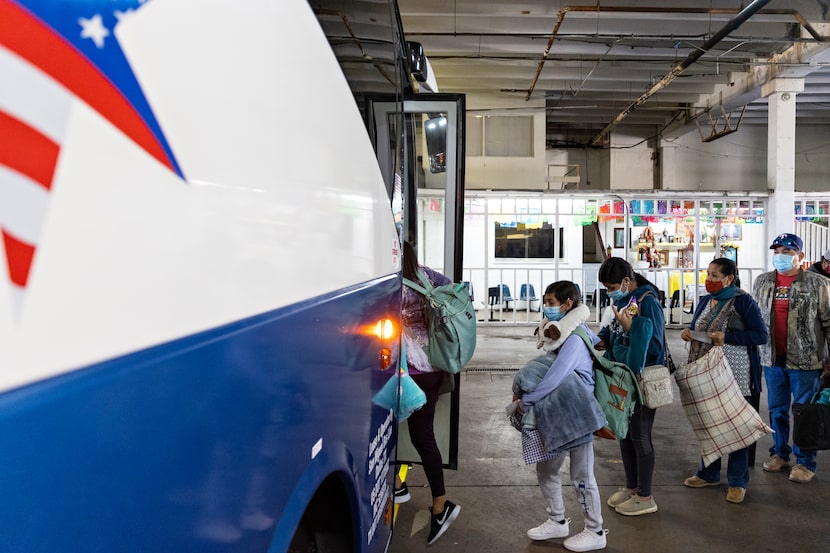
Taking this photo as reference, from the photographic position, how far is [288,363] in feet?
4.44

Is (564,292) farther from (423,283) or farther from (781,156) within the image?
(781,156)

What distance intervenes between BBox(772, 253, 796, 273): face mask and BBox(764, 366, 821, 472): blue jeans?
711 millimetres

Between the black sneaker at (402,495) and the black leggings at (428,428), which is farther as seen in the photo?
the black sneaker at (402,495)

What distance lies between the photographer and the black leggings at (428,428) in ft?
12.0

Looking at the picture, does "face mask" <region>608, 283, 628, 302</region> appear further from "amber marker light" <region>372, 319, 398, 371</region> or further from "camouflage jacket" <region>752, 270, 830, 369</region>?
"amber marker light" <region>372, 319, 398, 371</region>

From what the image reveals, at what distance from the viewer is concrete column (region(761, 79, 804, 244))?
12.8m

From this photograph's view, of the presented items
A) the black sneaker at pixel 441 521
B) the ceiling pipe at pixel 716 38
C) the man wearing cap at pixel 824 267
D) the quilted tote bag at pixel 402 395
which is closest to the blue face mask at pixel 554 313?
the quilted tote bag at pixel 402 395

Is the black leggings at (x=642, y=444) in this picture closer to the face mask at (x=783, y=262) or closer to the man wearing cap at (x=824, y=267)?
the face mask at (x=783, y=262)

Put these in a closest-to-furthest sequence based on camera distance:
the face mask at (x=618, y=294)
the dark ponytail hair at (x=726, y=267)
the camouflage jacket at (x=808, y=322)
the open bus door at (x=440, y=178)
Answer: the open bus door at (x=440, y=178), the face mask at (x=618, y=294), the dark ponytail hair at (x=726, y=267), the camouflage jacket at (x=808, y=322)

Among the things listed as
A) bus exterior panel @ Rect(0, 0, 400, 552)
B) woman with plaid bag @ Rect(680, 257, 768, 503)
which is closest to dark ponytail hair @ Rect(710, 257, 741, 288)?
woman with plaid bag @ Rect(680, 257, 768, 503)

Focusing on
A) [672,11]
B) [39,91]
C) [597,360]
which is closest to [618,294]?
[597,360]

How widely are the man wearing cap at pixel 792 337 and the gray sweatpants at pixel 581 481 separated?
1884 millimetres

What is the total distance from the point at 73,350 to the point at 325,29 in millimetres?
1359

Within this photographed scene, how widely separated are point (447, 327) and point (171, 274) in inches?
106
